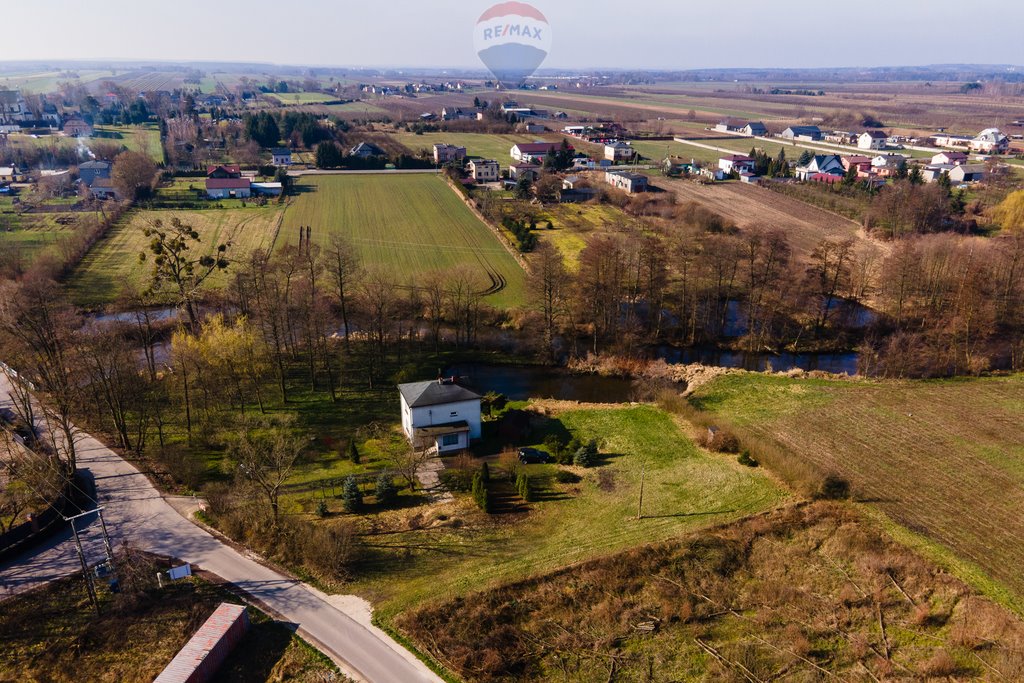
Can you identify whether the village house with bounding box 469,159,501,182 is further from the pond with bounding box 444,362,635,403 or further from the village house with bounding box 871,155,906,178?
the village house with bounding box 871,155,906,178

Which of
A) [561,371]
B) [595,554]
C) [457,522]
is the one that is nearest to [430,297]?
[561,371]

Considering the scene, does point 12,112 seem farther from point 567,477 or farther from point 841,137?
point 841,137

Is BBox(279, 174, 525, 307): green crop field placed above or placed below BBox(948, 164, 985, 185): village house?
below

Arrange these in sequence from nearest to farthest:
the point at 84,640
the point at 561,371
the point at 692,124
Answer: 1. the point at 84,640
2. the point at 561,371
3. the point at 692,124

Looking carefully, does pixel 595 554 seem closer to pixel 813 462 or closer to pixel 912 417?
pixel 813 462

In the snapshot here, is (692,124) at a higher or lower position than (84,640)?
higher

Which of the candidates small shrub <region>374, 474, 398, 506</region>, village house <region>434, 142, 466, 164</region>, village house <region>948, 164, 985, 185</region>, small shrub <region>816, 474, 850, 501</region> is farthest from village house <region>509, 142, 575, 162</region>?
small shrub <region>374, 474, 398, 506</region>

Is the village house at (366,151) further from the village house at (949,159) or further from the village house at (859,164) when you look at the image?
the village house at (949,159)
